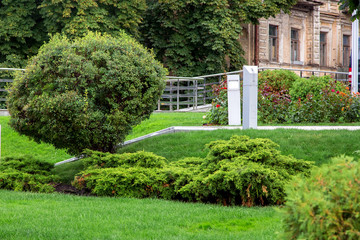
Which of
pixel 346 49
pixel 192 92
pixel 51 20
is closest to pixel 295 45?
pixel 346 49

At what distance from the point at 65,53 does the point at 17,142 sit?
5.78 meters

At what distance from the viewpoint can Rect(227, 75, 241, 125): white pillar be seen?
540 inches

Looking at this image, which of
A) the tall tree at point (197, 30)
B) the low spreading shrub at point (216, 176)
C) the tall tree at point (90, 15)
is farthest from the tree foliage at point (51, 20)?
the low spreading shrub at point (216, 176)

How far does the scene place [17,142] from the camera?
15.7 m

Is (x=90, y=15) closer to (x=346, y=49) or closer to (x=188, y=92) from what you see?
(x=188, y=92)

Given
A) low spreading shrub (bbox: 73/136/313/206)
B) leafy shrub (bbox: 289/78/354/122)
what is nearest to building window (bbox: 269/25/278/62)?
leafy shrub (bbox: 289/78/354/122)

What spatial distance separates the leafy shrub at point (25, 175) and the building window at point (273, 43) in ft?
90.8

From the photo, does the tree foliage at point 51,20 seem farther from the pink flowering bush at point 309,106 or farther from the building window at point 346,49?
the building window at point 346,49

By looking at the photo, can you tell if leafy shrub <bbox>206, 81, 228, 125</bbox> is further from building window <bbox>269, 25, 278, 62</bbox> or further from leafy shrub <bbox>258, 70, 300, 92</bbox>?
building window <bbox>269, 25, 278, 62</bbox>

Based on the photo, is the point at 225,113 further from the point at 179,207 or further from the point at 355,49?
the point at 355,49

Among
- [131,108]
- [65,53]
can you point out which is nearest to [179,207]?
[131,108]

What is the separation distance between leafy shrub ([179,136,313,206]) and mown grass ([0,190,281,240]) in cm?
34

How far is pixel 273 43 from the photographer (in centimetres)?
3734

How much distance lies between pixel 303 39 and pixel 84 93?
30.8 m
